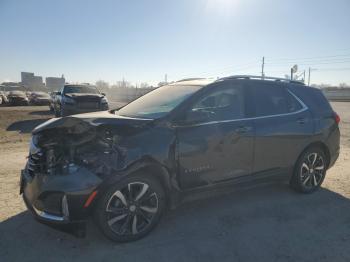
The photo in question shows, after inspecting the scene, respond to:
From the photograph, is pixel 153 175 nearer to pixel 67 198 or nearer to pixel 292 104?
pixel 67 198

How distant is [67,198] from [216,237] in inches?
67.6

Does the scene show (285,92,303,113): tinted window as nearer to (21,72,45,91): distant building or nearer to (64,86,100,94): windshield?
(64,86,100,94): windshield

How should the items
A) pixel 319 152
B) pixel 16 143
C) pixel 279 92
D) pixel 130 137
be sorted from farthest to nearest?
pixel 16 143 → pixel 319 152 → pixel 279 92 → pixel 130 137

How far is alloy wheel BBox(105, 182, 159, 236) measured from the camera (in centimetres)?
346

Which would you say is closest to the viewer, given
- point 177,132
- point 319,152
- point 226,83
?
point 177,132

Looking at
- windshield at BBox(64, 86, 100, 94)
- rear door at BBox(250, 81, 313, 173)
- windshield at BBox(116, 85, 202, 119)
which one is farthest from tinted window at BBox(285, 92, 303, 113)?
windshield at BBox(64, 86, 100, 94)

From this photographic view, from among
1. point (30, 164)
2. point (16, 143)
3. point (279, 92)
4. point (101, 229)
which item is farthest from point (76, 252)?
point (16, 143)

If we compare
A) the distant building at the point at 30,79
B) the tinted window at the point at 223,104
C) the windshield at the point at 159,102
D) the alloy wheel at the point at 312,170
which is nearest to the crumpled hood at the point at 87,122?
the windshield at the point at 159,102

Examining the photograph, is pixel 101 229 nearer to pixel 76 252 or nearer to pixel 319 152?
pixel 76 252

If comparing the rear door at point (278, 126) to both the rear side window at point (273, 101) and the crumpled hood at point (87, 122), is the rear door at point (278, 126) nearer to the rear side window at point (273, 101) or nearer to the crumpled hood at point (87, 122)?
the rear side window at point (273, 101)

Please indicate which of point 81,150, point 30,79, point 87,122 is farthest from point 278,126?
point 30,79

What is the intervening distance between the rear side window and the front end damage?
201 centimetres

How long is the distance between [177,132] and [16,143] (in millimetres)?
6924

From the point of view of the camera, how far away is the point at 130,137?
11.6 feet
